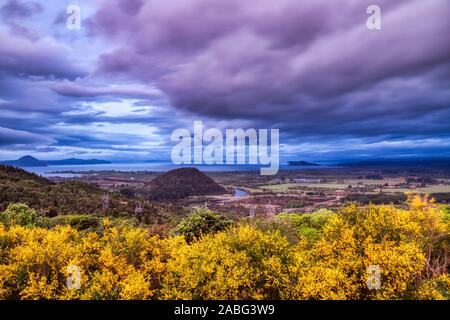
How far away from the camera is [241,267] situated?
18828mm

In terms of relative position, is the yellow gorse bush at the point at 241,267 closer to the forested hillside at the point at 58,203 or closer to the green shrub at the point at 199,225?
the green shrub at the point at 199,225

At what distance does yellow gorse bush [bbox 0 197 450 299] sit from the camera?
59.9 feet

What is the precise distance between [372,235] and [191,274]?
11729 mm

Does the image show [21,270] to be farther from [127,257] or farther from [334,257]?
[334,257]

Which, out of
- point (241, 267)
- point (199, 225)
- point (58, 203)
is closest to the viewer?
point (241, 267)

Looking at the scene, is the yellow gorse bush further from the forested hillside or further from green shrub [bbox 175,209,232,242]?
the forested hillside

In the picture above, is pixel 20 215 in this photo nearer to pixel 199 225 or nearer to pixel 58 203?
pixel 199 225

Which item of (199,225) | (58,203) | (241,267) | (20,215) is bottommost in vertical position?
(58,203)

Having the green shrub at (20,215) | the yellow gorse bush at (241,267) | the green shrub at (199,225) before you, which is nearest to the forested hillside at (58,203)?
the green shrub at (20,215)

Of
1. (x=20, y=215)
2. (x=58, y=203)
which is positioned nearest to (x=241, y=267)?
(x=20, y=215)

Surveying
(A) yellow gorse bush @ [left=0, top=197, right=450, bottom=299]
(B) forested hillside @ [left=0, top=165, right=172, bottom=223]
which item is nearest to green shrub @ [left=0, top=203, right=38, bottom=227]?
(B) forested hillside @ [left=0, top=165, right=172, bottom=223]

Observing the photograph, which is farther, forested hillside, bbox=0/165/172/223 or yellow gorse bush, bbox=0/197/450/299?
forested hillside, bbox=0/165/172/223

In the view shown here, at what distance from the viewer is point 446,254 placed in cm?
2609
